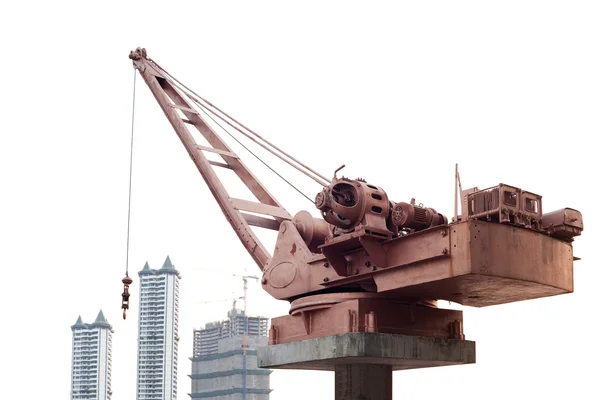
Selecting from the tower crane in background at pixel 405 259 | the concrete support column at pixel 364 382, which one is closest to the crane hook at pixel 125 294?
the tower crane in background at pixel 405 259

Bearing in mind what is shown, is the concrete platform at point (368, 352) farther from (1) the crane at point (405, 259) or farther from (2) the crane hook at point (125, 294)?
(2) the crane hook at point (125, 294)

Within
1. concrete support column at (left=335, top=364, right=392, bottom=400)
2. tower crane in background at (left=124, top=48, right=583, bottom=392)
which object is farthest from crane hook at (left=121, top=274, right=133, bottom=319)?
concrete support column at (left=335, top=364, right=392, bottom=400)

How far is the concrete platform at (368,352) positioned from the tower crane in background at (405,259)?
13.2 inches

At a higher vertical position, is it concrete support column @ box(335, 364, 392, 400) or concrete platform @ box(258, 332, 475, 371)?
concrete platform @ box(258, 332, 475, 371)

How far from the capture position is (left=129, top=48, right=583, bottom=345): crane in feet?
80.6

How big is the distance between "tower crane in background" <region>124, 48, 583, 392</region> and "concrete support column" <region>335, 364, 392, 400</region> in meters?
0.75

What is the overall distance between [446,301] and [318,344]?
135 inches

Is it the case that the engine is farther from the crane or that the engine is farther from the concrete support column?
the concrete support column

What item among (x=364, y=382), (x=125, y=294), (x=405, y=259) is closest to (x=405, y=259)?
(x=405, y=259)

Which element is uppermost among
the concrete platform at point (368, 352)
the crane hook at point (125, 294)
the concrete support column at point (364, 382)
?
the crane hook at point (125, 294)

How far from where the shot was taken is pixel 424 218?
27.0 metres

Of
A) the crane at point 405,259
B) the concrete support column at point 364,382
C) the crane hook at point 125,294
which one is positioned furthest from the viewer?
the crane hook at point 125,294

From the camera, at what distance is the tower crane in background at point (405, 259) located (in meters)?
24.6

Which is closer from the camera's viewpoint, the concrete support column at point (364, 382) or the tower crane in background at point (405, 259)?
the tower crane in background at point (405, 259)
